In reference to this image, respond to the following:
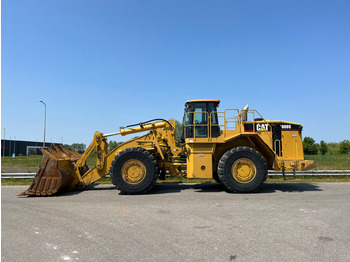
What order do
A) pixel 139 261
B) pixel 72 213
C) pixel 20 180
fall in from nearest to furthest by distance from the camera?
pixel 139 261
pixel 72 213
pixel 20 180

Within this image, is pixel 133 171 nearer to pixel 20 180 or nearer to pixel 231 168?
pixel 231 168

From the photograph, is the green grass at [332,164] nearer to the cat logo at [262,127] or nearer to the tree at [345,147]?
the cat logo at [262,127]

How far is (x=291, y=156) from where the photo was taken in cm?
915

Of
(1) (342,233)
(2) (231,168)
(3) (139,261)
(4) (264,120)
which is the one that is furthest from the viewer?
(4) (264,120)

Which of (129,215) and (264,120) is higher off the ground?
(264,120)

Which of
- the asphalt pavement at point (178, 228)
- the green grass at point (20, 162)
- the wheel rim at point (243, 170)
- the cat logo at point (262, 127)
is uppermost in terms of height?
the cat logo at point (262, 127)

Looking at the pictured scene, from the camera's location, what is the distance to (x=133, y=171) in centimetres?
886

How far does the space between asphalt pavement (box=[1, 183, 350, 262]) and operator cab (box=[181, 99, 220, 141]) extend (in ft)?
7.53

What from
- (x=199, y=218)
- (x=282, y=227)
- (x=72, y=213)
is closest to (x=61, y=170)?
(x=72, y=213)

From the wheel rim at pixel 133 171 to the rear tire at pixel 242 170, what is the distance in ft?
8.47

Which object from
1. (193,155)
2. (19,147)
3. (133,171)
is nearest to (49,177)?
(133,171)

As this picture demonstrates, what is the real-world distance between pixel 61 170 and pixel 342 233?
26.2 feet

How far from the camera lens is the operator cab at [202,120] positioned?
9.23 metres

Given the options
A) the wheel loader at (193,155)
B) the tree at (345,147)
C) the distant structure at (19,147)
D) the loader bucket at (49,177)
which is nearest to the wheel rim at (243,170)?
the wheel loader at (193,155)
